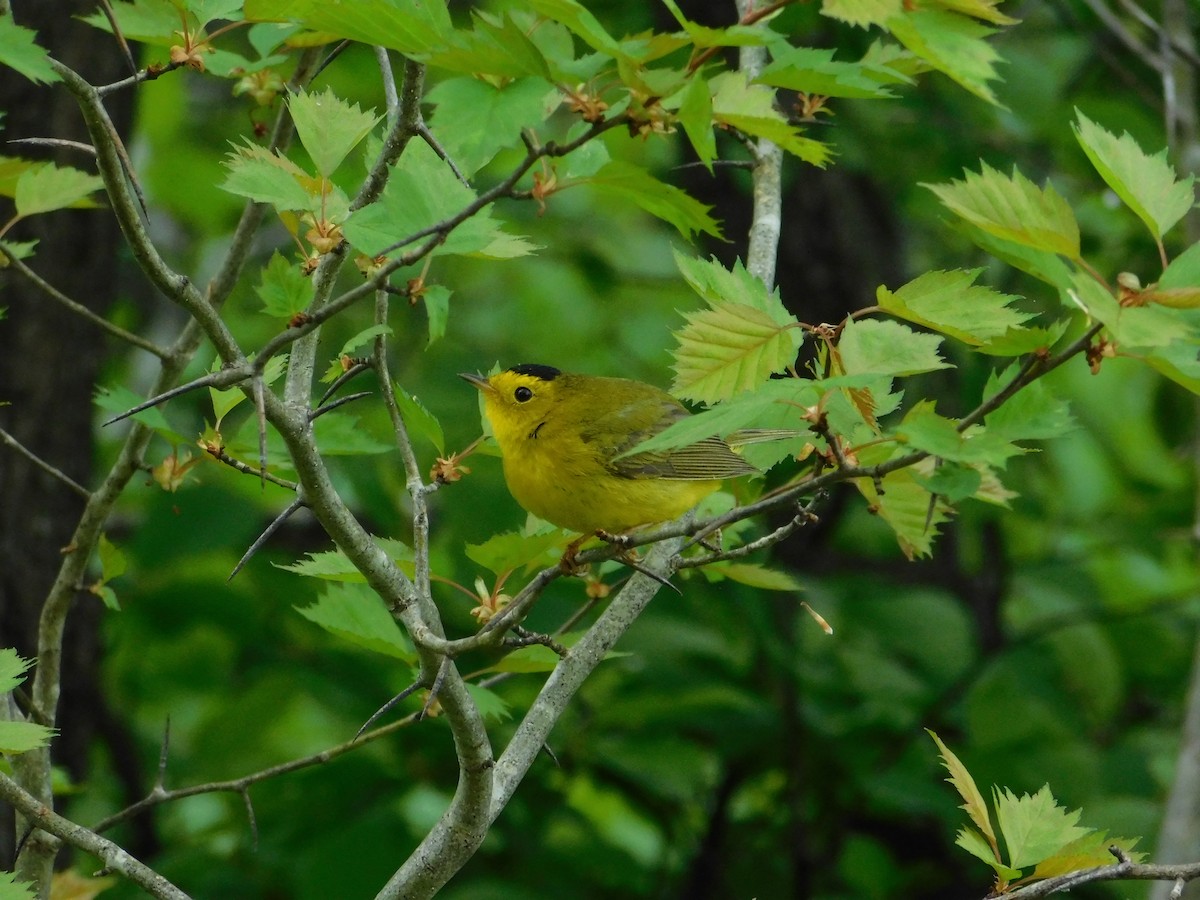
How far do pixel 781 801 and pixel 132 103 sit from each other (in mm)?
3428

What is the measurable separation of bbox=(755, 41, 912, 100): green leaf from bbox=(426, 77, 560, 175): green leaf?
0.33 m

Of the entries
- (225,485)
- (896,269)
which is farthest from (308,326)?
(896,269)

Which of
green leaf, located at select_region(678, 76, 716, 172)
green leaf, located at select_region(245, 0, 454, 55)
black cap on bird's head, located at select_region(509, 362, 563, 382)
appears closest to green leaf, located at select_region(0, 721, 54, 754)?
green leaf, located at select_region(245, 0, 454, 55)

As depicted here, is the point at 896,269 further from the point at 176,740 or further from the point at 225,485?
the point at 176,740

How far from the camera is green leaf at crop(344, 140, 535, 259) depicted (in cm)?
183

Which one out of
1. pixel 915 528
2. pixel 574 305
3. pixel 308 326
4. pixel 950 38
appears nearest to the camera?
pixel 308 326

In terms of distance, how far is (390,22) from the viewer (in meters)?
1.69

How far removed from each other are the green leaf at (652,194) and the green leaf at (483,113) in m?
0.19

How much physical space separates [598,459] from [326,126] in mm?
1443

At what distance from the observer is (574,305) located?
9188 mm

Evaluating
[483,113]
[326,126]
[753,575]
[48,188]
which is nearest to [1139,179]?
[483,113]

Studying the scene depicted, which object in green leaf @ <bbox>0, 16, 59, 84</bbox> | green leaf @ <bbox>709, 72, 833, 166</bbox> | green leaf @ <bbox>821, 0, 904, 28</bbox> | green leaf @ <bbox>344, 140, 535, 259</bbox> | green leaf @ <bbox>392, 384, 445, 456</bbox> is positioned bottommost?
green leaf @ <bbox>392, 384, 445, 456</bbox>

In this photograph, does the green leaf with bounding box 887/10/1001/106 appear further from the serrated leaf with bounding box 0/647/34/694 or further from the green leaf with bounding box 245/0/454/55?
the serrated leaf with bounding box 0/647/34/694

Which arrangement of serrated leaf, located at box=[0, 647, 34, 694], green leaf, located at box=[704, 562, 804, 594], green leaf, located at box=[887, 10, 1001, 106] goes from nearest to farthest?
serrated leaf, located at box=[0, 647, 34, 694] < green leaf, located at box=[887, 10, 1001, 106] < green leaf, located at box=[704, 562, 804, 594]
